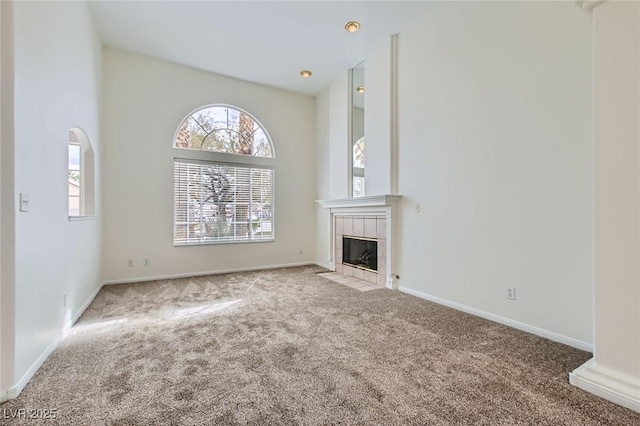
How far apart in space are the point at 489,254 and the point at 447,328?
895 mm

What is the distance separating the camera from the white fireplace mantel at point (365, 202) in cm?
408

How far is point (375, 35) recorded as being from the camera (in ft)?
13.6

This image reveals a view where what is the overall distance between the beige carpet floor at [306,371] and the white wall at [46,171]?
28 centimetres

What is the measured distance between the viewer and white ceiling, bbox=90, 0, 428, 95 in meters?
3.57

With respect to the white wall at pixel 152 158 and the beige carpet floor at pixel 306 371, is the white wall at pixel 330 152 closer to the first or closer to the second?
the white wall at pixel 152 158

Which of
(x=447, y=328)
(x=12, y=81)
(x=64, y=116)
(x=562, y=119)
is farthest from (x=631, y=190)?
(x=64, y=116)

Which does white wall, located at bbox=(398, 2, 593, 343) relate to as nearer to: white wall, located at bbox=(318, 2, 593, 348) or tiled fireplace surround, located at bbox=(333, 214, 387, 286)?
white wall, located at bbox=(318, 2, 593, 348)

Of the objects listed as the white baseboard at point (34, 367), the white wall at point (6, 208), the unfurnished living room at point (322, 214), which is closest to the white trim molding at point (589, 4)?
the unfurnished living room at point (322, 214)

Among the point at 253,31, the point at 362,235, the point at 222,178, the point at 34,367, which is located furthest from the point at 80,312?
the point at 253,31

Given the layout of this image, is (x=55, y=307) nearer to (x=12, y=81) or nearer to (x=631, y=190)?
(x=12, y=81)

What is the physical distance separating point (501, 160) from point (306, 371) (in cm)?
263

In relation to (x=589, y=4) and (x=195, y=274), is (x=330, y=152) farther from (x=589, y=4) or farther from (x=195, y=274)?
(x=589, y=4)

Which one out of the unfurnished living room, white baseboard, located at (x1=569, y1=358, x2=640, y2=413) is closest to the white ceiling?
the unfurnished living room

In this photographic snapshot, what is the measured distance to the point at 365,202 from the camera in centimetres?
450
